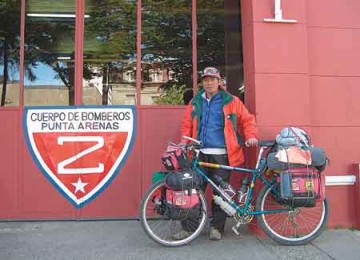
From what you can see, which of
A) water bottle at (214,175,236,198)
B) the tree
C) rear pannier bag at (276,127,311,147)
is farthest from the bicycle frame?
the tree

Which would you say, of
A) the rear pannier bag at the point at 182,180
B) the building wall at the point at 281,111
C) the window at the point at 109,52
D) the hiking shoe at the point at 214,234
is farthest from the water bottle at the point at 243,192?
the window at the point at 109,52

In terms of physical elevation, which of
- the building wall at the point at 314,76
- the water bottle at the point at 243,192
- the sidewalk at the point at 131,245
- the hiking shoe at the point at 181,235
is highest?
the building wall at the point at 314,76

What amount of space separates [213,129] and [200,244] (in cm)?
126

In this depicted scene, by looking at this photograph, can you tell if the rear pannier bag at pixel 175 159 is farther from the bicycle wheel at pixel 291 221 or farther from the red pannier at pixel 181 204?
the bicycle wheel at pixel 291 221

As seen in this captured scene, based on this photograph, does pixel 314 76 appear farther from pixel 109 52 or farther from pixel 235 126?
pixel 109 52

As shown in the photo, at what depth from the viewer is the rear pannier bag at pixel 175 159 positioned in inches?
223

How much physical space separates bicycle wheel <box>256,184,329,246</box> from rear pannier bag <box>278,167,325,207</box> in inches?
11.2

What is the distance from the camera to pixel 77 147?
670 cm

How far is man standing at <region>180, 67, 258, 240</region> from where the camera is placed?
5965 mm

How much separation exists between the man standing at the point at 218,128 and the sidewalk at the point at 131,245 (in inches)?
14.9

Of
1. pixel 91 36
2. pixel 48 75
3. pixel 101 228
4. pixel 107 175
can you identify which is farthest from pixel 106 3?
pixel 101 228

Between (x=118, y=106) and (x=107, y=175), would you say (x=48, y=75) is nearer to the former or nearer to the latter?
(x=118, y=106)

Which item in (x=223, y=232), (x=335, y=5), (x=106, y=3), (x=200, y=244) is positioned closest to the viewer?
(x=200, y=244)

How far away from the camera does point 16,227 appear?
6441 millimetres
